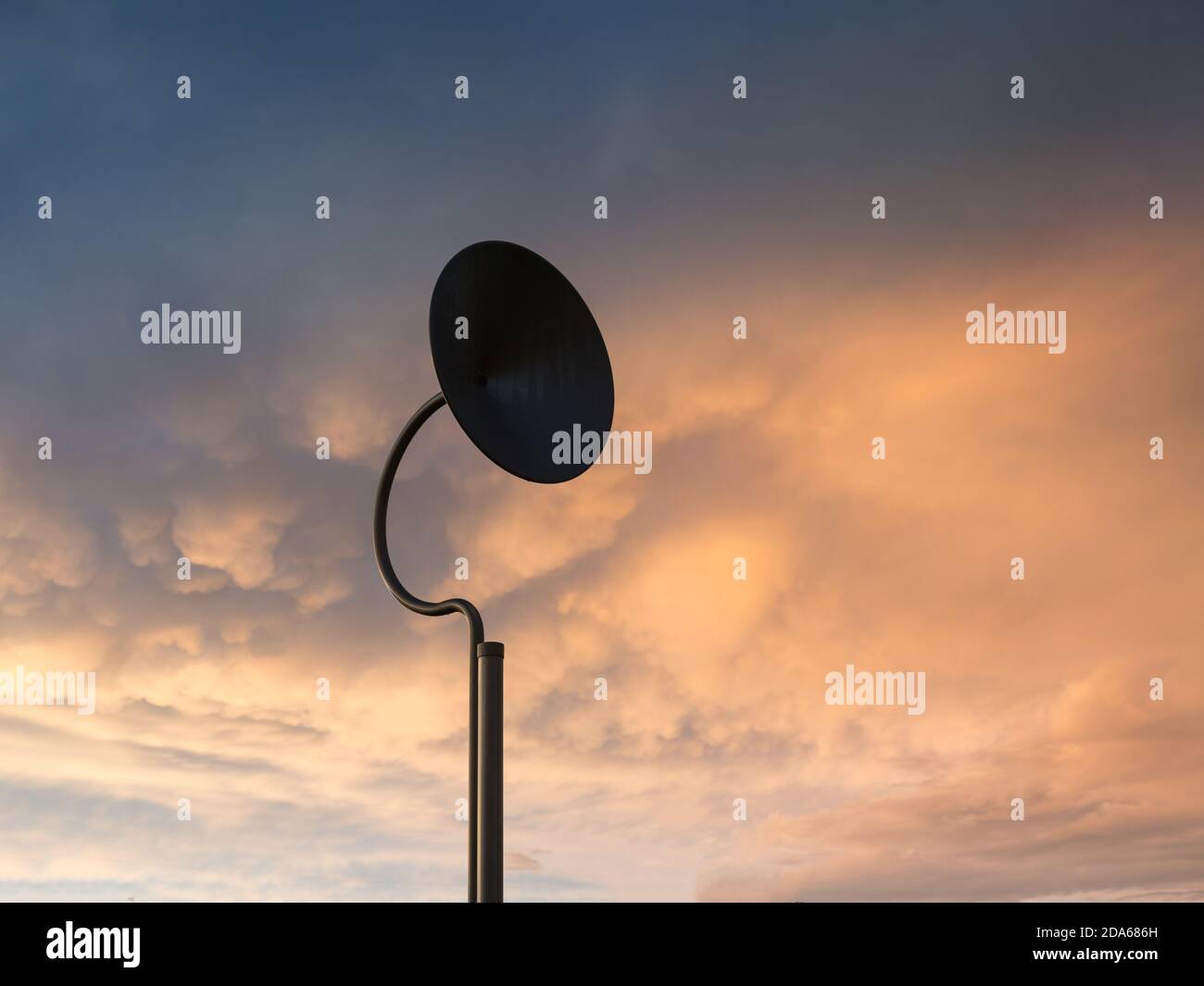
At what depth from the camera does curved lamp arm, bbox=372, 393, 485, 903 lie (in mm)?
5262

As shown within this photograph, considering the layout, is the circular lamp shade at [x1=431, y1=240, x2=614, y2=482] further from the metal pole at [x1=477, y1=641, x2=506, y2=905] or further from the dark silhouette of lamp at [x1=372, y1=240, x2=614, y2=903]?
the metal pole at [x1=477, y1=641, x2=506, y2=905]

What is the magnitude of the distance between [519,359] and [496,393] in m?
0.27

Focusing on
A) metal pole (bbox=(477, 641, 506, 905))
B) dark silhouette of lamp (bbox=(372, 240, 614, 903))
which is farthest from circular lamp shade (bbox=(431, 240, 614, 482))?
metal pole (bbox=(477, 641, 506, 905))

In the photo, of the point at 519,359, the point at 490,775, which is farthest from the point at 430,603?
the point at 519,359

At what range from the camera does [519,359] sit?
6.09 metres

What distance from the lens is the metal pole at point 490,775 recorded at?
512 cm

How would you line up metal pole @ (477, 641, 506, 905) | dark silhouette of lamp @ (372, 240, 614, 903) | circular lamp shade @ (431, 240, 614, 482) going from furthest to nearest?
circular lamp shade @ (431, 240, 614, 482), dark silhouette of lamp @ (372, 240, 614, 903), metal pole @ (477, 641, 506, 905)

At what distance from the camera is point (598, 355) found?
250 inches

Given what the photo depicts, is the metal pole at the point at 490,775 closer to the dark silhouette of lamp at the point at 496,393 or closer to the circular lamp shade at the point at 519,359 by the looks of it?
the dark silhouette of lamp at the point at 496,393

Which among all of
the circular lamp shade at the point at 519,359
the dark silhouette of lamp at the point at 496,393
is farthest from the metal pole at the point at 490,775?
the circular lamp shade at the point at 519,359
